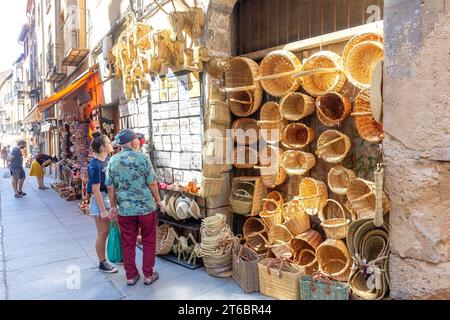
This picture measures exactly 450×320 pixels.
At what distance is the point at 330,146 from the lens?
4.22 meters

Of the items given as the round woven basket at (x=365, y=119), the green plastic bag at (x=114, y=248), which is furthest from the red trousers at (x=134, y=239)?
the round woven basket at (x=365, y=119)

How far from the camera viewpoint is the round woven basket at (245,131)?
506 centimetres

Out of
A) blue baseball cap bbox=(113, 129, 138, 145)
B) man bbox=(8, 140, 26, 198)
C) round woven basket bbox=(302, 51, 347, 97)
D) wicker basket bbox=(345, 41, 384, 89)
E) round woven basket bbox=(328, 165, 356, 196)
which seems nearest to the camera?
wicker basket bbox=(345, 41, 384, 89)

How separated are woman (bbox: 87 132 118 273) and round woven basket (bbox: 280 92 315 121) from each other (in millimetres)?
2341

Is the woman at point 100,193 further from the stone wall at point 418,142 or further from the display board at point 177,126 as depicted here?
the stone wall at point 418,142

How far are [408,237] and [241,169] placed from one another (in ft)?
9.30

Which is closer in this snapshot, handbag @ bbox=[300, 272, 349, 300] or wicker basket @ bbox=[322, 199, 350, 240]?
handbag @ bbox=[300, 272, 349, 300]

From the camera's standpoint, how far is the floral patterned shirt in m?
4.19

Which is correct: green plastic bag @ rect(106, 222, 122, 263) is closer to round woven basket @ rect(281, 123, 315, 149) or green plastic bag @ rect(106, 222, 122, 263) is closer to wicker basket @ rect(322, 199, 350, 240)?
round woven basket @ rect(281, 123, 315, 149)

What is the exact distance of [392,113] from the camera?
9.46 ft

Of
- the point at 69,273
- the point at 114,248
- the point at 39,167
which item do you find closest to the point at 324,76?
the point at 114,248

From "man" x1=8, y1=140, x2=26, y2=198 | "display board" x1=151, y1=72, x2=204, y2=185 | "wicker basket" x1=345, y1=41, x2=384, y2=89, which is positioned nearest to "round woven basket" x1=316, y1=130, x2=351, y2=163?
"wicker basket" x1=345, y1=41, x2=384, y2=89

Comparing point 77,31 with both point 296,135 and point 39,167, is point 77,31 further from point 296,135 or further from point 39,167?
point 296,135

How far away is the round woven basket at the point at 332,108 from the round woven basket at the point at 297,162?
499 mm
